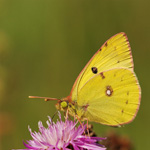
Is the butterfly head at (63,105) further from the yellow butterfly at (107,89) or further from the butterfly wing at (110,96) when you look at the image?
the butterfly wing at (110,96)

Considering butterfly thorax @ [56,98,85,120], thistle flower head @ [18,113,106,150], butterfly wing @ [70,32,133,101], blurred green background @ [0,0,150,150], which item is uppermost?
blurred green background @ [0,0,150,150]

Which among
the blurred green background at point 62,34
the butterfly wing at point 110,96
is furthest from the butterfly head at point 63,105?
the blurred green background at point 62,34

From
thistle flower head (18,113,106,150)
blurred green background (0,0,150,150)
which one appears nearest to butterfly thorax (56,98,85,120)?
thistle flower head (18,113,106,150)

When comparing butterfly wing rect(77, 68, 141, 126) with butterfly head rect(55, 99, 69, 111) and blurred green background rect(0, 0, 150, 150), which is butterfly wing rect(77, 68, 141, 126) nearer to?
butterfly head rect(55, 99, 69, 111)

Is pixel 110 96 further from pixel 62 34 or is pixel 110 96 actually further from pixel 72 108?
pixel 62 34

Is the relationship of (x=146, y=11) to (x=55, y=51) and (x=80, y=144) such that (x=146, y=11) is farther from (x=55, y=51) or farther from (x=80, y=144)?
(x=80, y=144)

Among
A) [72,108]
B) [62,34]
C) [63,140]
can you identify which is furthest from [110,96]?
[62,34]
